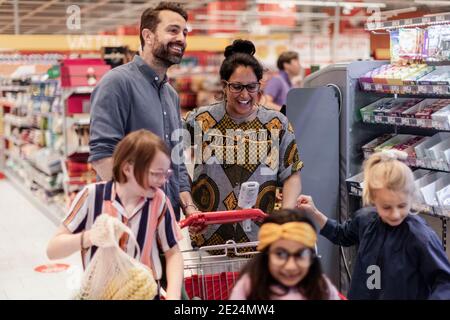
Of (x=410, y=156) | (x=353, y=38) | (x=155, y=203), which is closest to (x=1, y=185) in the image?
(x=353, y=38)

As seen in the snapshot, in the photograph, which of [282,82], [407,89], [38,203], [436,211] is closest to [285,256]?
[436,211]

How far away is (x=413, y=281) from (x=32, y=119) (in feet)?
29.2

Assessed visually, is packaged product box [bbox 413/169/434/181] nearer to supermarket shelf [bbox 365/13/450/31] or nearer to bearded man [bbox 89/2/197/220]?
supermarket shelf [bbox 365/13/450/31]

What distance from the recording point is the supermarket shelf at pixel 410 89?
12.3 feet

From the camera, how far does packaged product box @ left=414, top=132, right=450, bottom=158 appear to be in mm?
3914

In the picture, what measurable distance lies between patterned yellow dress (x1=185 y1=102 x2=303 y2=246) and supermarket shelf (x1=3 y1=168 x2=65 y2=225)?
5197mm

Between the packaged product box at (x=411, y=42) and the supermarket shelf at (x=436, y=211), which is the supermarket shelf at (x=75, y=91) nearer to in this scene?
the packaged product box at (x=411, y=42)

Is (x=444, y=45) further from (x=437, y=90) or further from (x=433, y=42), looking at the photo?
(x=437, y=90)

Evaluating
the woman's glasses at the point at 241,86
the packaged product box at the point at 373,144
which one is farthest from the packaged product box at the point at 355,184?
the woman's glasses at the point at 241,86

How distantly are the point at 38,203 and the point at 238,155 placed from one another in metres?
6.75

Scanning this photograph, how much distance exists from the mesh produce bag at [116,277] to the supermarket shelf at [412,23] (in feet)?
7.61

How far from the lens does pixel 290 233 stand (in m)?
1.96

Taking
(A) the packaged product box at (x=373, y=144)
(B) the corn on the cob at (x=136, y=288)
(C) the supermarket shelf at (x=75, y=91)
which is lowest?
(B) the corn on the cob at (x=136, y=288)

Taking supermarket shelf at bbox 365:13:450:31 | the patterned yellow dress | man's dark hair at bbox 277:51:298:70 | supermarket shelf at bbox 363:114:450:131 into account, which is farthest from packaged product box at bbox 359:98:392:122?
man's dark hair at bbox 277:51:298:70
